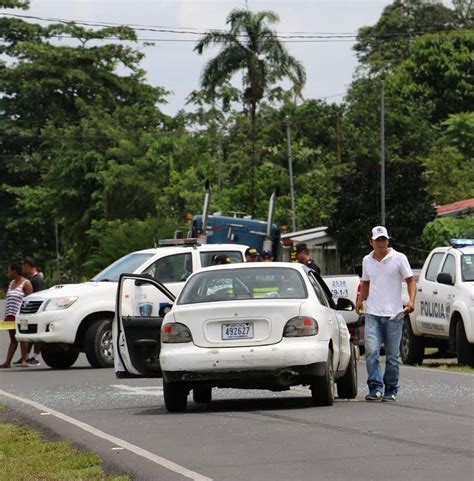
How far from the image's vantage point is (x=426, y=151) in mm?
79812

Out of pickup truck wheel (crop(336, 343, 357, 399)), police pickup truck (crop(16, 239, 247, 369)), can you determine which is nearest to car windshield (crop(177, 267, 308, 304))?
pickup truck wheel (crop(336, 343, 357, 399))

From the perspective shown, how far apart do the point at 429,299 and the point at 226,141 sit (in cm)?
5546

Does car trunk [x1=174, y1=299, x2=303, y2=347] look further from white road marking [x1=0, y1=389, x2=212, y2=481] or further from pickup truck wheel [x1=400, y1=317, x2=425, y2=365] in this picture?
pickup truck wheel [x1=400, y1=317, x2=425, y2=365]

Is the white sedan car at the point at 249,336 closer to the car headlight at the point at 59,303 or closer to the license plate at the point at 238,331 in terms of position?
the license plate at the point at 238,331

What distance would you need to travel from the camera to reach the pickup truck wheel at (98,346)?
24.5 metres

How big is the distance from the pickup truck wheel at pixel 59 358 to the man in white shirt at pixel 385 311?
1013 centimetres

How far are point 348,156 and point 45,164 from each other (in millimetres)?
18988

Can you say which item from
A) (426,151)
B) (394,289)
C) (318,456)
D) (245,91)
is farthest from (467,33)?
(318,456)

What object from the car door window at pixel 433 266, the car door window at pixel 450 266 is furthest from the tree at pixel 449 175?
the car door window at pixel 450 266

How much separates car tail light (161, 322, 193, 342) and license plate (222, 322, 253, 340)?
13.1 inches

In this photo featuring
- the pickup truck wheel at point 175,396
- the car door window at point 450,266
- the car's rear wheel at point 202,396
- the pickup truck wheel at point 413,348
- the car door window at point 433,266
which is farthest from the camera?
the pickup truck wheel at point 413,348

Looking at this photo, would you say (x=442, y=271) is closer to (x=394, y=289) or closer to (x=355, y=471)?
(x=394, y=289)

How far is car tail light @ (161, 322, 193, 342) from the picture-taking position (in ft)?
49.3

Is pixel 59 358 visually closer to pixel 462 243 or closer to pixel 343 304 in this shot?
pixel 462 243
